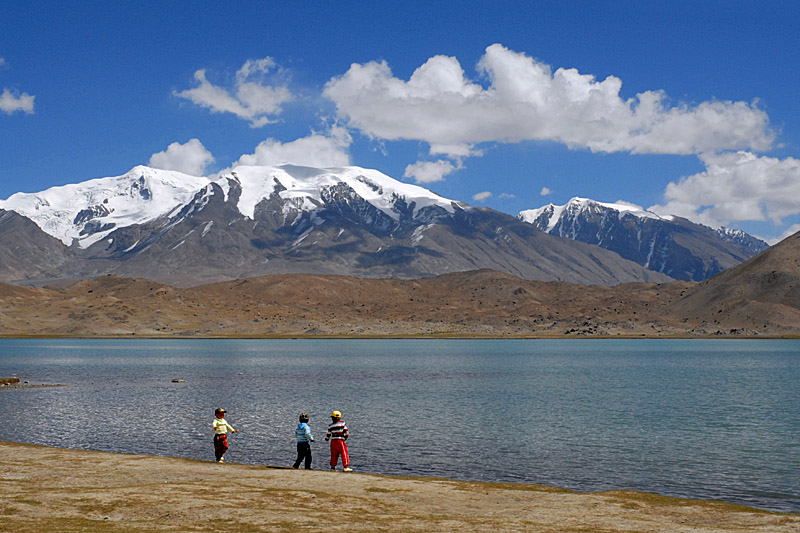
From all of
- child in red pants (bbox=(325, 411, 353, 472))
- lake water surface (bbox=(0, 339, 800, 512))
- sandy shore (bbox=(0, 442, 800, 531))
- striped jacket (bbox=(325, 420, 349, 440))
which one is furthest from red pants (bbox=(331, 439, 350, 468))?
lake water surface (bbox=(0, 339, 800, 512))

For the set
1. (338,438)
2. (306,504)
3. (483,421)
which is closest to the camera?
(306,504)

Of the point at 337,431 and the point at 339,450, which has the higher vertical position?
the point at 337,431

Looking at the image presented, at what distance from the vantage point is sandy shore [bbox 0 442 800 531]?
24078 mm

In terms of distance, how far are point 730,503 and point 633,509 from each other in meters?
5.56

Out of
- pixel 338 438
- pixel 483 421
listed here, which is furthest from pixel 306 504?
pixel 483 421

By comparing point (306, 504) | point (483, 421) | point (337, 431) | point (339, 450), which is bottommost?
point (483, 421)

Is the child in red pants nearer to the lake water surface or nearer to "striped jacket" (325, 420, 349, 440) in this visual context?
"striped jacket" (325, 420, 349, 440)

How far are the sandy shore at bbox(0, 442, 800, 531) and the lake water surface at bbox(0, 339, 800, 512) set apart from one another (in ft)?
17.0

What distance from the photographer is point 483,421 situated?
189 ft

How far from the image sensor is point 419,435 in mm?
50625

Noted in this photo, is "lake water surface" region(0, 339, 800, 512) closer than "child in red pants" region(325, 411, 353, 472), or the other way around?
"child in red pants" region(325, 411, 353, 472)

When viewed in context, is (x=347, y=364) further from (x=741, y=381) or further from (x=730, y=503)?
(x=730, y=503)

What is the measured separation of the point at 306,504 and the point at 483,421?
31760mm

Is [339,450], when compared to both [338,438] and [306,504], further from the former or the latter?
[306,504]
